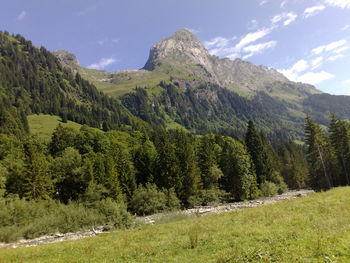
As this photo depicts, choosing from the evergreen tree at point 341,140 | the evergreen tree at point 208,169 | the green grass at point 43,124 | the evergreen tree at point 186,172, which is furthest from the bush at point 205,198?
the green grass at point 43,124

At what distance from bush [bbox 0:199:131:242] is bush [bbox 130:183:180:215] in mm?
14705

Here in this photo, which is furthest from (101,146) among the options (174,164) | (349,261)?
(349,261)

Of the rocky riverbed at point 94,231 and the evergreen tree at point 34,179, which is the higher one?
the evergreen tree at point 34,179

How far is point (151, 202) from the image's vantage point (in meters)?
57.1

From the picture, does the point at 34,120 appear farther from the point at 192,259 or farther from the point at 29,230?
the point at 192,259

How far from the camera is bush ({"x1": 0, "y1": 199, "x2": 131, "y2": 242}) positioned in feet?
112

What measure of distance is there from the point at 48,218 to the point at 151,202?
24297 mm

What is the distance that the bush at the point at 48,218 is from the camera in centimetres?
3400

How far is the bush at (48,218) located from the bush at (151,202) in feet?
48.2

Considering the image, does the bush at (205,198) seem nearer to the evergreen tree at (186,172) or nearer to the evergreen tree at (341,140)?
the evergreen tree at (186,172)

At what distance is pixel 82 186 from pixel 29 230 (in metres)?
29.7

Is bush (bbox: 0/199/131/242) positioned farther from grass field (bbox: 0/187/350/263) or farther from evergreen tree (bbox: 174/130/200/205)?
evergreen tree (bbox: 174/130/200/205)

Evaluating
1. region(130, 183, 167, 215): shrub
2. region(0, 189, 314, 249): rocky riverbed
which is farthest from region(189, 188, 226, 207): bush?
region(0, 189, 314, 249): rocky riverbed

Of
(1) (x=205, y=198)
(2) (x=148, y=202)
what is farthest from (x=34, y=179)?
(1) (x=205, y=198)
